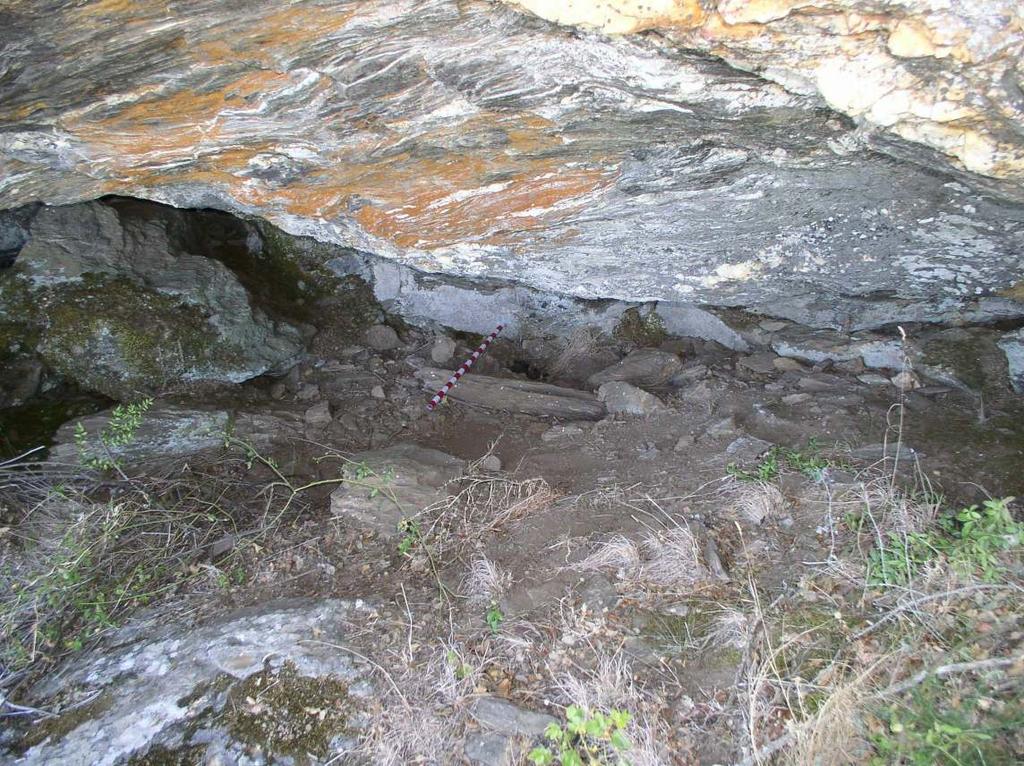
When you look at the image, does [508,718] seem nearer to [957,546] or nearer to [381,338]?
[957,546]

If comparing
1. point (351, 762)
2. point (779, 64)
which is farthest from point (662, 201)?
point (351, 762)

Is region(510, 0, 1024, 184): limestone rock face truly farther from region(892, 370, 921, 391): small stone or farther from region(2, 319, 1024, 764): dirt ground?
region(892, 370, 921, 391): small stone

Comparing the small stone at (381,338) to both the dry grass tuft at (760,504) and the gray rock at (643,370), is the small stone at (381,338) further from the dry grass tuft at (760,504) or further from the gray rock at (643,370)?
the dry grass tuft at (760,504)

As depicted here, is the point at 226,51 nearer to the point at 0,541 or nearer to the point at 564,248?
the point at 564,248

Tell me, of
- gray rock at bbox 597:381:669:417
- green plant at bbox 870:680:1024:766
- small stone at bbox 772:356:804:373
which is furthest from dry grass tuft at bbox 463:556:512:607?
small stone at bbox 772:356:804:373

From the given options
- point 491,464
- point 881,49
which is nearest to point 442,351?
point 491,464

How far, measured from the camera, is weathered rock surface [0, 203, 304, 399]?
17.3 feet

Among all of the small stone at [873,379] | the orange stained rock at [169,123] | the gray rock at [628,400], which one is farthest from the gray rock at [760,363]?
the orange stained rock at [169,123]

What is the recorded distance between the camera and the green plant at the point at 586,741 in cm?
252

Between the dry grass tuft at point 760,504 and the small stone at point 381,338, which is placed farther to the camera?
the small stone at point 381,338

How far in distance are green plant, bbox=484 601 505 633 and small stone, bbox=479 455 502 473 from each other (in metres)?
1.24

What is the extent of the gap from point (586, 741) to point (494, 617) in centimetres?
76

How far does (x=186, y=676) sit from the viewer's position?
319 cm

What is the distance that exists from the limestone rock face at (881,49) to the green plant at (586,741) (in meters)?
2.46
